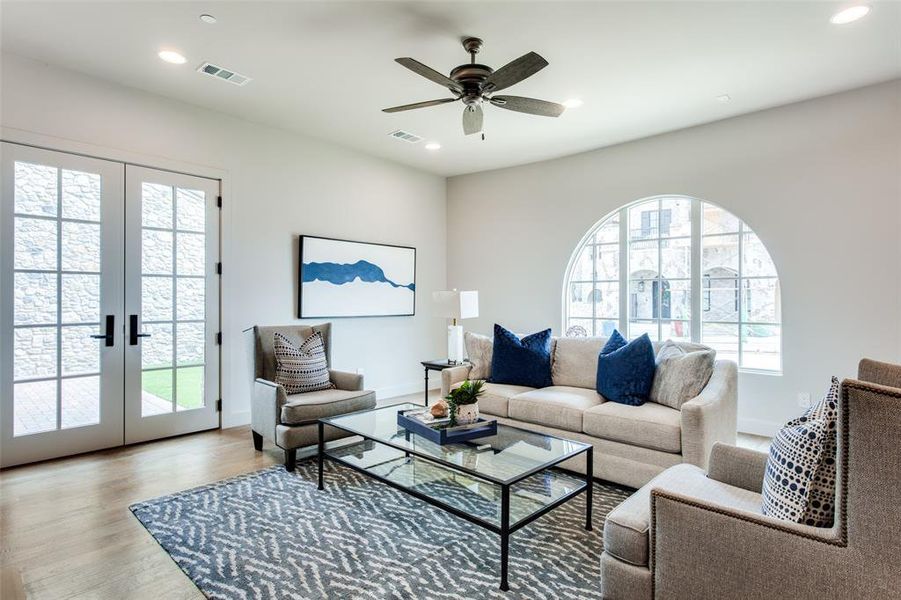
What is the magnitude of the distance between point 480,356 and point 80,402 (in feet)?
10.5

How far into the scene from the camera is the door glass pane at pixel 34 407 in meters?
3.37

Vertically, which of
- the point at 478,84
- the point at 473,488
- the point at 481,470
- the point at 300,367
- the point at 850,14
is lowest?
the point at 473,488

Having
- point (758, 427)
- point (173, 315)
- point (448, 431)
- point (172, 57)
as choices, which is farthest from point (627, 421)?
point (172, 57)

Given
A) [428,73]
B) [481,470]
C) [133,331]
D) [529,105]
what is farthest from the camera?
[133,331]

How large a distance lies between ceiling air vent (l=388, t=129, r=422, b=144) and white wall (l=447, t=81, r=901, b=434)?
6.09 ft

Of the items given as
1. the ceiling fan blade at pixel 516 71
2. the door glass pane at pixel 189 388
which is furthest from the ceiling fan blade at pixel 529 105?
the door glass pane at pixel 189 388

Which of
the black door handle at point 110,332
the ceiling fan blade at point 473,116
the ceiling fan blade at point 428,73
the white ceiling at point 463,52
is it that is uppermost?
the white ceiling at point 463,52

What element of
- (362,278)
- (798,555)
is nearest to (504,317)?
(362,278)

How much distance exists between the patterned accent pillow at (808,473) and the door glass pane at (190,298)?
4293 millimetres

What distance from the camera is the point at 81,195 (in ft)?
11.9

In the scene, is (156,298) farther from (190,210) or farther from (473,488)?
(473,488)

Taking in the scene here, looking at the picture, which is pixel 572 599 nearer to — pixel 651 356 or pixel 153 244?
pixel 651 356

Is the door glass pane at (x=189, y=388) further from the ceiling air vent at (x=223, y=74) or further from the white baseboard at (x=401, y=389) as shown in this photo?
the ceiling air vent at (x=223, y=74)

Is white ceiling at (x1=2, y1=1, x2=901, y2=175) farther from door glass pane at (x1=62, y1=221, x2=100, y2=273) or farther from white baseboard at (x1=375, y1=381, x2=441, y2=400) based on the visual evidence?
white baseboard at (x1=375, y1=381, x2=441, y2=400)
